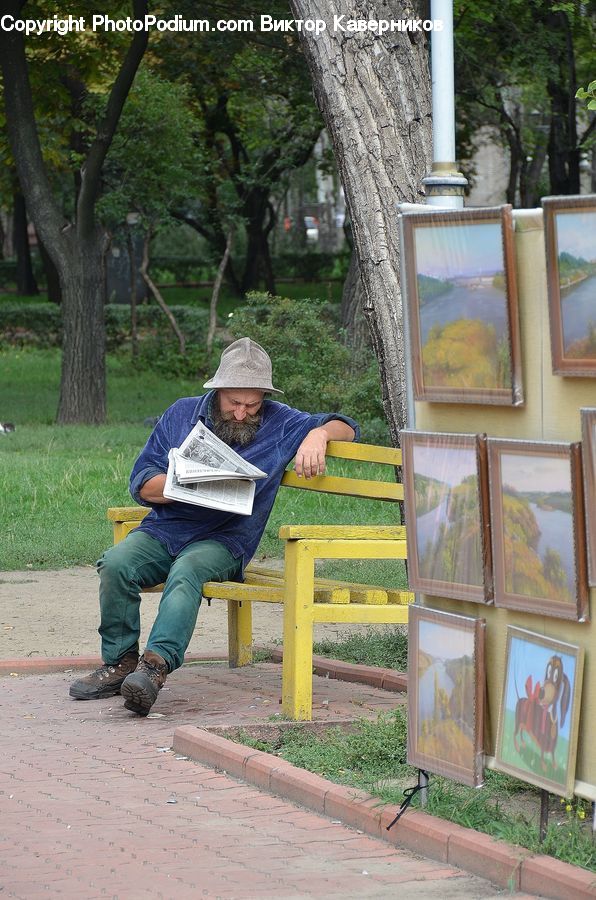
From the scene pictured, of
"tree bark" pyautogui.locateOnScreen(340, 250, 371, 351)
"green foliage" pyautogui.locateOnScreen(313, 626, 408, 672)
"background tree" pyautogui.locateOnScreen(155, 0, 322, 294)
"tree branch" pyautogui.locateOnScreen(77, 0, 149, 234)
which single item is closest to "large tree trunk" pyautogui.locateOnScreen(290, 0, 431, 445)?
"green foliage" pyautogui.locateOnScreen(313, 626, 408, 672)

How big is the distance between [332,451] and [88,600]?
3.43 metres

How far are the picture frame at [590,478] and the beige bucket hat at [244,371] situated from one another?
109 inches

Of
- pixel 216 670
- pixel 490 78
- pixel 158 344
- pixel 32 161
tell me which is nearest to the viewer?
pixel 216 670

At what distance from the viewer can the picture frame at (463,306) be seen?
386 cm

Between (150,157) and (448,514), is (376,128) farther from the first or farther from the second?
(150,157)

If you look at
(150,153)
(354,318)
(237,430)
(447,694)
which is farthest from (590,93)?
(150,153)

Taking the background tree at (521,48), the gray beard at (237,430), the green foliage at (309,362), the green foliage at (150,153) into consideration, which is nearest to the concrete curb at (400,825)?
the gray beard at (237,430)

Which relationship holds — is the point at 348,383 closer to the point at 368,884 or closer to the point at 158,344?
the point at 368,884

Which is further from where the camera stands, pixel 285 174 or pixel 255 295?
pixel 285 174

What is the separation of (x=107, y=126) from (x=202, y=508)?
40.6 feet

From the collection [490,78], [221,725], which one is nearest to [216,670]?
[221,725]

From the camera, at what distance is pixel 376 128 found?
22.0ft

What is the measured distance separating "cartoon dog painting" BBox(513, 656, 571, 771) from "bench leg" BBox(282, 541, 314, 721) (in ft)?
5.76

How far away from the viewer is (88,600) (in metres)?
9.16
